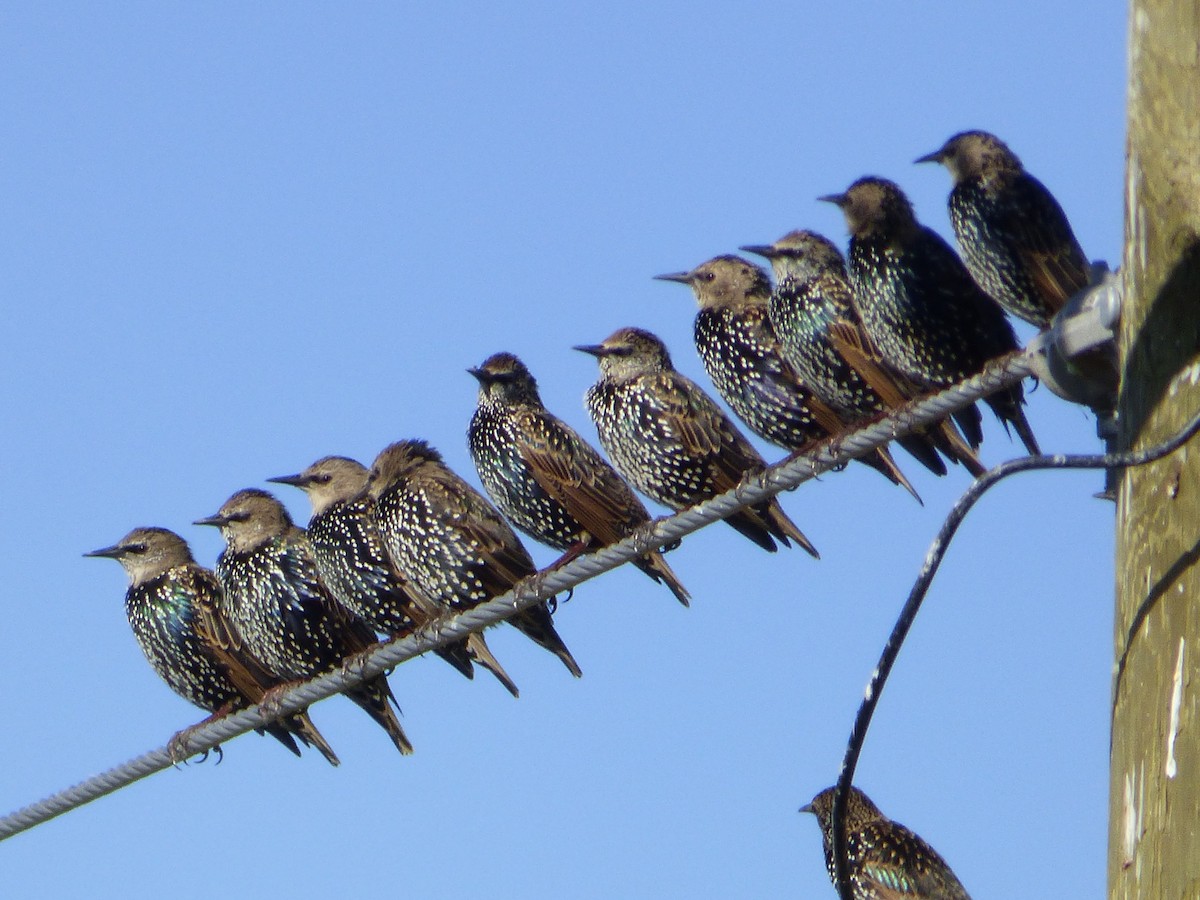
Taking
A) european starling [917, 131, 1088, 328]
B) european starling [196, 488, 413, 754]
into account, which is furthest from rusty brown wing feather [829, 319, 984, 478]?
european starling [196, 488, 413, 754]

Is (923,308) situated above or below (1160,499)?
above

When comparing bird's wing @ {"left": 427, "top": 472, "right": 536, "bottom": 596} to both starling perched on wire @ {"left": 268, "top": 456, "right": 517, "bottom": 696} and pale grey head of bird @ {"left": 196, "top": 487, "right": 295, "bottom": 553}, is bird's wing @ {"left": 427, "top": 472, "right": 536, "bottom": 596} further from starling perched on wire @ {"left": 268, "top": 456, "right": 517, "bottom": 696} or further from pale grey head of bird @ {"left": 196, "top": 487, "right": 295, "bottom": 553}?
pale grey head of bird @ {"left": 196, "top": 487, "right": 295, "bottom": 553}

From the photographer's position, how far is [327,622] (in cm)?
771

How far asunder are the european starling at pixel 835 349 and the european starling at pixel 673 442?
41 cm

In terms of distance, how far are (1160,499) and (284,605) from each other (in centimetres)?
562

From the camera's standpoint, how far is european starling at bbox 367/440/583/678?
732 cm

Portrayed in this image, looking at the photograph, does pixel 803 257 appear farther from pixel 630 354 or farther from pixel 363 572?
pixel 363 572

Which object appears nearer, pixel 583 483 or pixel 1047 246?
pixel 1047 246

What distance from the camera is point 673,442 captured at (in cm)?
712

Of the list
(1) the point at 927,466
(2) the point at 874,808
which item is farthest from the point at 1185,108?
(2) the point at 874,808

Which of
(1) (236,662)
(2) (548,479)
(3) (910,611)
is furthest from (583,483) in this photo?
(3) (910,611)

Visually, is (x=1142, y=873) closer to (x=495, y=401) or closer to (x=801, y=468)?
(x=801, y=468)

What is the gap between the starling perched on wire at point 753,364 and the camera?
6918mm

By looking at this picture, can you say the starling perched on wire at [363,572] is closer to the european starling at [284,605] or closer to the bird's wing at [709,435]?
the european starling at [284,605]
